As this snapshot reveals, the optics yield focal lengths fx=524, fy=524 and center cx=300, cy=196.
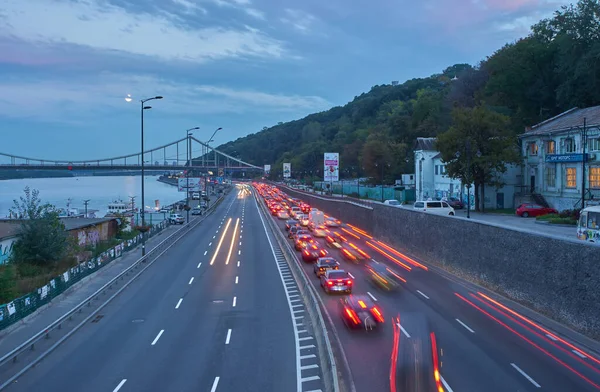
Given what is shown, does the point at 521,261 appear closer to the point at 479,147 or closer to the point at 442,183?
the point at 479,147

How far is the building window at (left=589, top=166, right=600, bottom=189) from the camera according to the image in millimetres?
44781

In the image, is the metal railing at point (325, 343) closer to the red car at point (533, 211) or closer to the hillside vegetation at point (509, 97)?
the red car at point (533, 211)

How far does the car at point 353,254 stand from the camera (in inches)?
1427

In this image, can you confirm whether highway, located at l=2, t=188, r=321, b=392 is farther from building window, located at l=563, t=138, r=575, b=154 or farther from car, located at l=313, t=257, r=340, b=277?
building window, located at l=563, t=138, r=575, b=154

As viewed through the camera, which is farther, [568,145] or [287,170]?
[287,170]

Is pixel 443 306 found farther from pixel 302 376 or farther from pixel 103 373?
pixel 103 373

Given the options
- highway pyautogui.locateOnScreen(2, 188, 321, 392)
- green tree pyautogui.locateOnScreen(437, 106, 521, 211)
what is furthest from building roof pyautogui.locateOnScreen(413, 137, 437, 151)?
highway pyautogui.locateOnScreen(2, 188, 321, 392)

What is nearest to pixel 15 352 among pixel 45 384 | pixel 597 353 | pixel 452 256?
pixel 45 384

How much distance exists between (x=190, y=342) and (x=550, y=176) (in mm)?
44347

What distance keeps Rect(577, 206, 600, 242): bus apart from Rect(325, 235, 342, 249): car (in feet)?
61.5

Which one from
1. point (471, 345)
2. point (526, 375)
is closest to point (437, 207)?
point (471, 345)

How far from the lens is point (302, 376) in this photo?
596 inches

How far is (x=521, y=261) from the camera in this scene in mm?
22500

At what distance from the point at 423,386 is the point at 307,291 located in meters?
12.1
